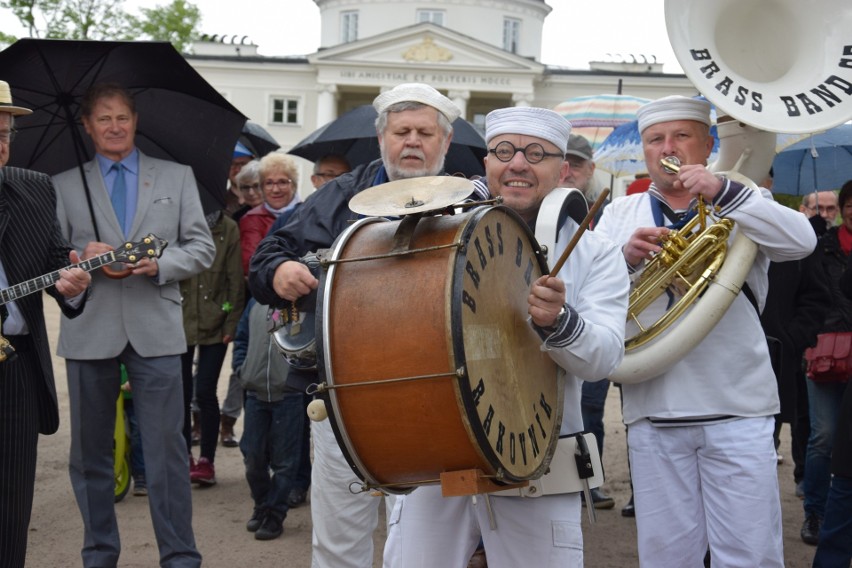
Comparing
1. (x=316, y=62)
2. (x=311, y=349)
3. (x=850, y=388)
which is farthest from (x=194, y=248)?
(x=316, y=62)

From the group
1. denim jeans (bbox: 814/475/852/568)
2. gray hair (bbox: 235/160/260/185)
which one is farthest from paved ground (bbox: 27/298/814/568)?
gray hair (bbox: 235/160/260/185)

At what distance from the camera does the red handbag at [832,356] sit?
21.4 ft

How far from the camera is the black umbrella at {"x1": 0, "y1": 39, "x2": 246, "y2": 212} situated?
548cm

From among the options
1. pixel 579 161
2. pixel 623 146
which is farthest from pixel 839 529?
pixel 623 146

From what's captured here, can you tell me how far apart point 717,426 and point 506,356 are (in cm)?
138

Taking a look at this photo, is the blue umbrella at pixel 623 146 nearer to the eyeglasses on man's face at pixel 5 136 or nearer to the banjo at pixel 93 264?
the banjo at pixel 93 264

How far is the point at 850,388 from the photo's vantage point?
17.7ft

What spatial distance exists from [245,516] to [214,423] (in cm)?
96

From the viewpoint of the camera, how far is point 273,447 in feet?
22.1

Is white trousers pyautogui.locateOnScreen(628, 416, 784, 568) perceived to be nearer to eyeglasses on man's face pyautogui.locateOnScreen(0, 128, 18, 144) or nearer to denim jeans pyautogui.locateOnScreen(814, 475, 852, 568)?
denim jeans pyautogui.locateOnScreen(814, 475, 852, 568)

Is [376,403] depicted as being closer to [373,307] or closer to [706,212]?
[373,307]

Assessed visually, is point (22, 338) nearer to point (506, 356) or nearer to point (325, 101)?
point (506, 356)

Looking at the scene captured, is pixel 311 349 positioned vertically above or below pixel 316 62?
below

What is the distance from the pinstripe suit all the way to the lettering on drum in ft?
7.44
